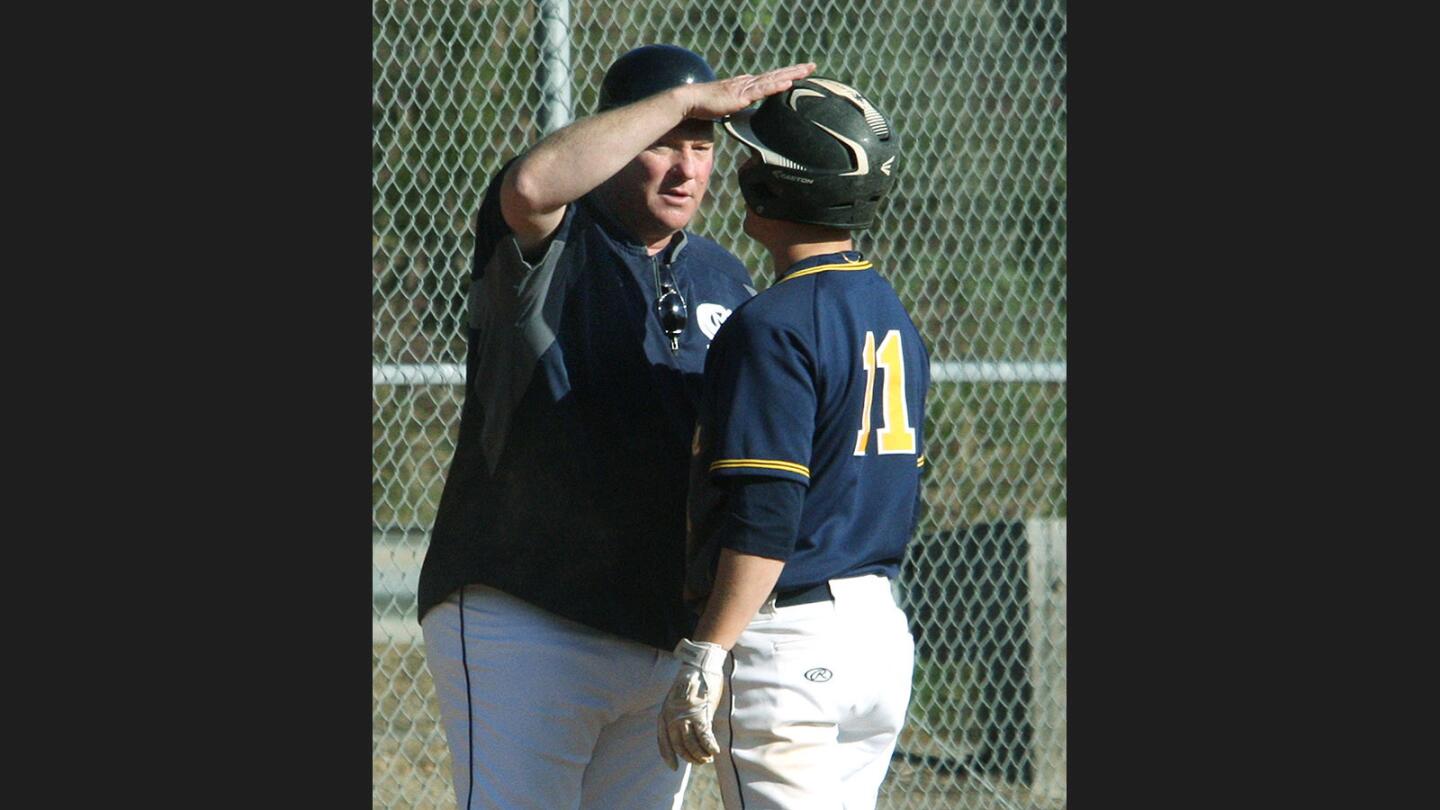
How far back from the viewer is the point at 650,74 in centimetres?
292

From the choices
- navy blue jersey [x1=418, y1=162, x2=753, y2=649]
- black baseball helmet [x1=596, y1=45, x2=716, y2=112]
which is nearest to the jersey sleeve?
navy blue jersey [x1=418, y1=162, x2=753, y2=649]

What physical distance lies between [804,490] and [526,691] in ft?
2.38

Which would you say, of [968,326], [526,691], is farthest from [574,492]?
[968,326]

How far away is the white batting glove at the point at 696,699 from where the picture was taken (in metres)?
2.50

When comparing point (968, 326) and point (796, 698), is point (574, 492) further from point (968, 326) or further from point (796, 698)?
point (968, 326)

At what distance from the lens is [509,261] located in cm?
274

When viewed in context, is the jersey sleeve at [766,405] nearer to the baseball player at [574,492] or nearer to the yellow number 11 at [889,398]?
the yellow number 11 at [889,398]

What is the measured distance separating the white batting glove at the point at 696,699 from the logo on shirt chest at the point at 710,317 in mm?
733

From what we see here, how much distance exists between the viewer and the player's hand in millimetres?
2674

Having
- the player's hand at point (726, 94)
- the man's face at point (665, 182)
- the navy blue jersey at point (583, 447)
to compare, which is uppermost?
the player's hand at point (726, 94)

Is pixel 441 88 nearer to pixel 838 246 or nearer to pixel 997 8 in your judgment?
pixel 997 8

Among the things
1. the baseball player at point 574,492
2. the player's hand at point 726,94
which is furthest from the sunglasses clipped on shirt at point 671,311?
the player's hand at point 726,94

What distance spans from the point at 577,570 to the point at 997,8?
Answer: 343 cm

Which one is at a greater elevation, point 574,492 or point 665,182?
point 665,182
